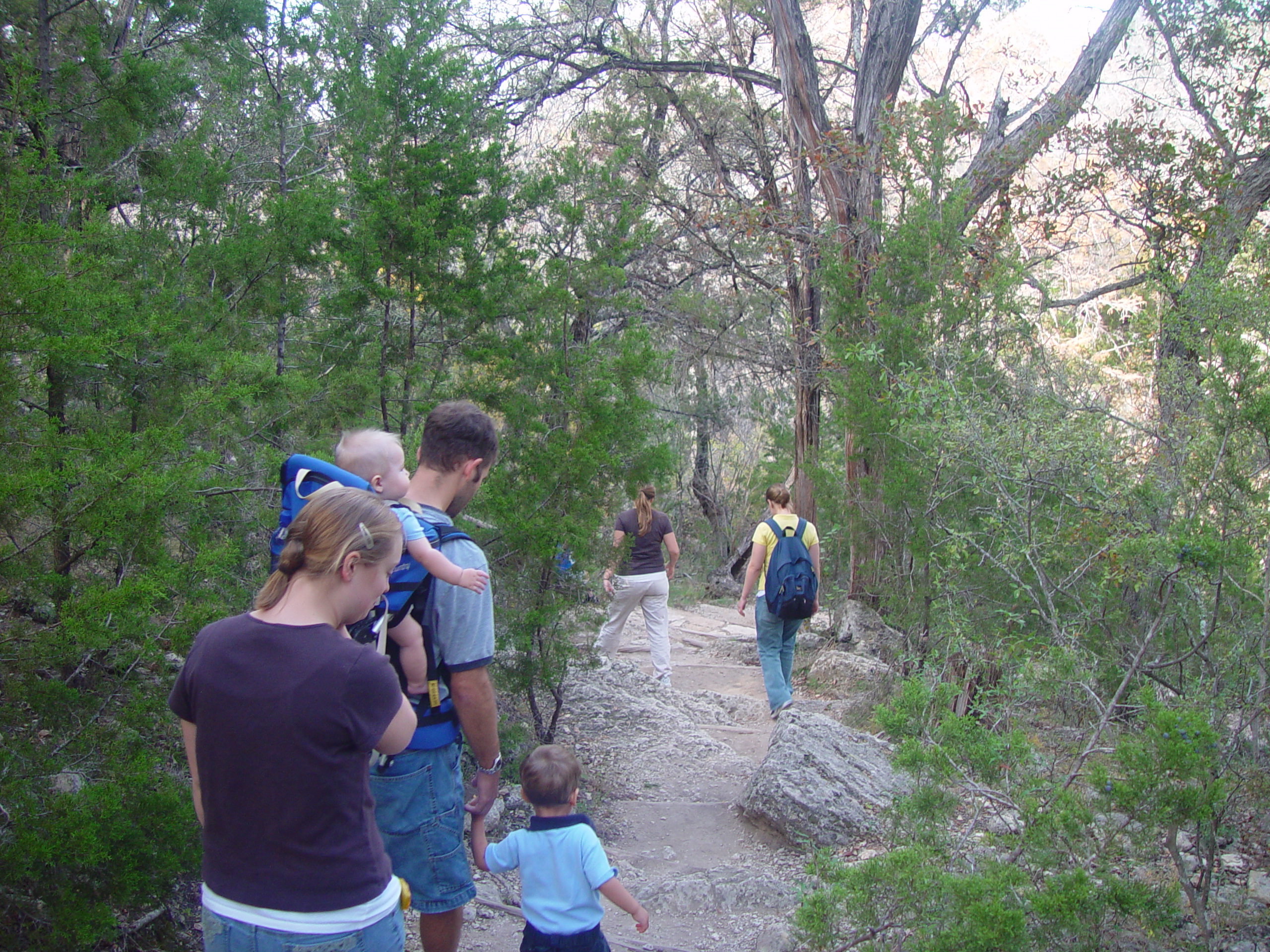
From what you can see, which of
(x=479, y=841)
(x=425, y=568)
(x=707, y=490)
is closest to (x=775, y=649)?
(x=479, y=841)

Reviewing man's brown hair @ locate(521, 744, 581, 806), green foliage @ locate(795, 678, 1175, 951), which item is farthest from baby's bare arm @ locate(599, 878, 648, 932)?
green foliage @ locate(795, 678, 1175, 951)

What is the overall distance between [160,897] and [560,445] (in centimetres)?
282

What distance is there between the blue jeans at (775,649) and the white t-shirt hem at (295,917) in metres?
4.92

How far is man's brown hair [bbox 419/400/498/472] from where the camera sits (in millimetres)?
2604

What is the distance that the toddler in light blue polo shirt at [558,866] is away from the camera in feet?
8.54

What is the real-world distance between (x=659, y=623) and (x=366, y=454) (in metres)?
5.04

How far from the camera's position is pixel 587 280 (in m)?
5.20

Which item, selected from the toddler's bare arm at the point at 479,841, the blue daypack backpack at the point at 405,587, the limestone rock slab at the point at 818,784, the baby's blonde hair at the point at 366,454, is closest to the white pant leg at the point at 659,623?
the limestone rock slab at the point at 818,784

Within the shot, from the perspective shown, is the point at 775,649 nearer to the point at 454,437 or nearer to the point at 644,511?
the point at 644,511

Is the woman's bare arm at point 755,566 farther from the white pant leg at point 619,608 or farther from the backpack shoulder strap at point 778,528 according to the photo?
the white pant leg at point 619,608

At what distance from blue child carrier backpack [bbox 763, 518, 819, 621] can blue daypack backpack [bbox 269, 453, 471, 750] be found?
4073mm

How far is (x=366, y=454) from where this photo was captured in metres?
2.79

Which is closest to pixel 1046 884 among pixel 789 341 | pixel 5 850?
pixel 5 850

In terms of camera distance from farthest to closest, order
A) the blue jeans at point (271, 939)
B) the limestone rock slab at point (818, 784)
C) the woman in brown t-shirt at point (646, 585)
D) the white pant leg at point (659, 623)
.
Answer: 1. the white pant leg at point (659, 623)
2. the woman in brown t-shirt at point (646, 585)
3. the limestone rock slab at point (818, 784)
4. the blue jeans at point (271, 939)
